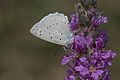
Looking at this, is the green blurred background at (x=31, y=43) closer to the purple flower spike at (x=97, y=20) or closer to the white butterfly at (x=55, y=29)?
the white butterfly at (x=55, y=29)

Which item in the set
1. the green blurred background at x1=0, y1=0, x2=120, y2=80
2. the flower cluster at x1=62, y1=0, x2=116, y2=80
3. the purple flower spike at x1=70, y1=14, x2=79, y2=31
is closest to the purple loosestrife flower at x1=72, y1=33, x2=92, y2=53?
the flower cluster at x1=62, y1=0, x2=116, y2=80

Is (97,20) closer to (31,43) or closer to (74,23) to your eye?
(74,23)

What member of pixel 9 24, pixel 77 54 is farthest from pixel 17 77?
pixel 77 54

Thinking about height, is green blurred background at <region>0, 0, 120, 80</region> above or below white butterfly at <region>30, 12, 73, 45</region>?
below

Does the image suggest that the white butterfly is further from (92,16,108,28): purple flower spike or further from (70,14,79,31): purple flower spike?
(92,16,108,28): purple flower spike

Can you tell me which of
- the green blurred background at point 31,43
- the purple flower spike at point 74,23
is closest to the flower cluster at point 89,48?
the purple flower spike at point 74,23

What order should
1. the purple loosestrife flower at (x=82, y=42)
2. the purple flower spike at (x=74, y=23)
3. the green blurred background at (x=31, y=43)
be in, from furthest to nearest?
the green blurred background at (x=31, y=43) < the purple flower spike at (x=74, y=23) < the purple loosestrife flower at (x=82, y=42)
